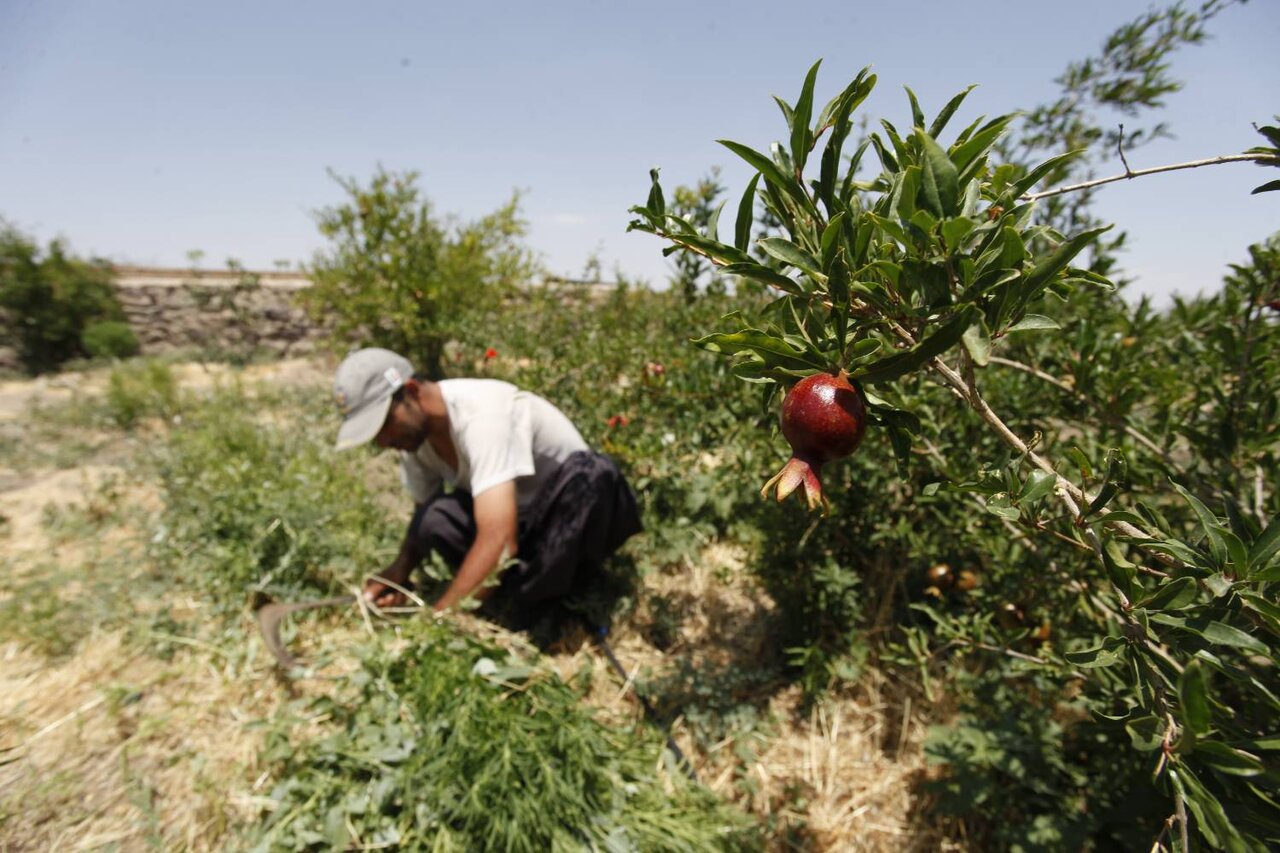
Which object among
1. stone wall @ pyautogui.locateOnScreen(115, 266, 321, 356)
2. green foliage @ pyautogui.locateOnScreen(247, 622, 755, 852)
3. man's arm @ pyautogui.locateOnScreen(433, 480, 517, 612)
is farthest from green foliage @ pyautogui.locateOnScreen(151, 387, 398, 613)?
stone wall @ pyautogui.locateOnScreen(115, 266, 321, 356)

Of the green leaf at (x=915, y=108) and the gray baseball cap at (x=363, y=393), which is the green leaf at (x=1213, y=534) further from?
the gray baseball cap at (x=363, y=393)

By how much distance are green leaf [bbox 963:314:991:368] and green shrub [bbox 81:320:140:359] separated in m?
10.8

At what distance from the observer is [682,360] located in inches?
97.2

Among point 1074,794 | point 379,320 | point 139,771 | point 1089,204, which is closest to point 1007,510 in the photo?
point 1074,794

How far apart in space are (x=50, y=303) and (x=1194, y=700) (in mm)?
12426

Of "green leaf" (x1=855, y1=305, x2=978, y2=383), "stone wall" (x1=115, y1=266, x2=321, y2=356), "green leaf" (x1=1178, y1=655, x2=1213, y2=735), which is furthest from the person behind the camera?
"stone wall" (x1=115, y1=266, x2=321, y2=356)

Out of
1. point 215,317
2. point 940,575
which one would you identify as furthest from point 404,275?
point 215,317

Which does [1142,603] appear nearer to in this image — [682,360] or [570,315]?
[682,360]

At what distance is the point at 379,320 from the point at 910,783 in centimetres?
488

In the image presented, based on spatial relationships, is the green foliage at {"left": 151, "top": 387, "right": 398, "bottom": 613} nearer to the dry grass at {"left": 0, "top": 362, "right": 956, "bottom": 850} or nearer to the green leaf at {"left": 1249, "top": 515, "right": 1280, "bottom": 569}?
the dry grass at {"left": 0, "top": 362, "right": 956, "bottom": 850}

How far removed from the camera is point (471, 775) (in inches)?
58.9

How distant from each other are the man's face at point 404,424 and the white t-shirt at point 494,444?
0.40 ft

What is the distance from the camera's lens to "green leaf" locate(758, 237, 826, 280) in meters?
0.68

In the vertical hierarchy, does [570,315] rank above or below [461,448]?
above
